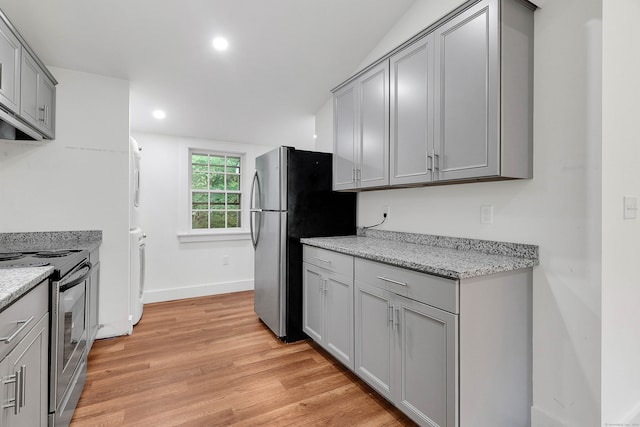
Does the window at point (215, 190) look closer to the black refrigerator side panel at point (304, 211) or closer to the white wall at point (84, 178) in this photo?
the white wall at point (84, 178)

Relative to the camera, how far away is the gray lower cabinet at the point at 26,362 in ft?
3.56

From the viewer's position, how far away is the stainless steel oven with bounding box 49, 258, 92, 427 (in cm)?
150

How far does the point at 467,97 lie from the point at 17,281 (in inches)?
89.4

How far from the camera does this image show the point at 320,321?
2.58 metres

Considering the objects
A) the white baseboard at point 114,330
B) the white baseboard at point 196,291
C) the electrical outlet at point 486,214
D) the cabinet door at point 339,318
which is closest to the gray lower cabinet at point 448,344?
the cabinet door at point 339,318

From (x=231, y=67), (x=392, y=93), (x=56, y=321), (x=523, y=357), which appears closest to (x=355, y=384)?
(x=523, y=357)

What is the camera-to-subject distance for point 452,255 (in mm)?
1867

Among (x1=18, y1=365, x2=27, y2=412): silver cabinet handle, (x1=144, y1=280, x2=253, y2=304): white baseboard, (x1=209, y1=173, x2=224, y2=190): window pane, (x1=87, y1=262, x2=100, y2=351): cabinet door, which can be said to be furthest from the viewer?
(x1=209, y1=173, x2=224, y2=190): window pane

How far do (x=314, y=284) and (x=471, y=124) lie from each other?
171cm

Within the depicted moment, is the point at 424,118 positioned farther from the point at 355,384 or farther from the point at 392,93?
the point at 355,384

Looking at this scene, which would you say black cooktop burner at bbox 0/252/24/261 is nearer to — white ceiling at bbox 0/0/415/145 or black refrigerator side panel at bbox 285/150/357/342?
white ceiling at bbox 0/0/415/145
